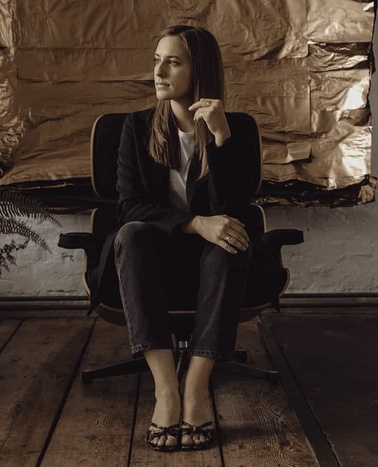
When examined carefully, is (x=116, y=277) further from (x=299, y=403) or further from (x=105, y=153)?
(x=299, y=403)

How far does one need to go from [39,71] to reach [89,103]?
25 centimetres

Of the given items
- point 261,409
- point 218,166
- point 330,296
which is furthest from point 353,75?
point 261,409

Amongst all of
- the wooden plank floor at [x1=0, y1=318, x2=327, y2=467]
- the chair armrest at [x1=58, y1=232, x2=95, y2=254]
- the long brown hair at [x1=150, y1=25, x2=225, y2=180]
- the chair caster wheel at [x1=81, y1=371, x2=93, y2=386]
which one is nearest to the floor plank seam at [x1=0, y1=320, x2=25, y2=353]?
the wooden plank floor at [x1=0, y1=318, x2=327, y2=467]

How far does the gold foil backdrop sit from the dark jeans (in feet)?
3.95

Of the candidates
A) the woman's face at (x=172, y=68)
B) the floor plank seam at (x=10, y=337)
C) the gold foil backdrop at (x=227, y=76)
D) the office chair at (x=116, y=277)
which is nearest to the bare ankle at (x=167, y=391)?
the office chair at (x=116, y=277)

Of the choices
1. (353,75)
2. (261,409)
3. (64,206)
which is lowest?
(261,409)

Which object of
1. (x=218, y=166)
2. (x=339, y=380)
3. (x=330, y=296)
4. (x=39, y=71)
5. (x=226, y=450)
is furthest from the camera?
(x=330, y=296)

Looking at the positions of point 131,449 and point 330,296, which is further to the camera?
point 330,296

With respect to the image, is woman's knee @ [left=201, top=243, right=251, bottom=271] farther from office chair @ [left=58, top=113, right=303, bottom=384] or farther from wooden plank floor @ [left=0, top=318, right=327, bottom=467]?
wooden plank floor @ [left=0, top=318, right=327, bottom=467]

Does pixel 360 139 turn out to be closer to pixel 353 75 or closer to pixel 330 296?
pixel 353 75

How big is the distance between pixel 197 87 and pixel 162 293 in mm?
666

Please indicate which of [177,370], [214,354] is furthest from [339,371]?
[214,354]

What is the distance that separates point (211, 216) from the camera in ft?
7.98

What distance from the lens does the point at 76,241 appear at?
100 inches
